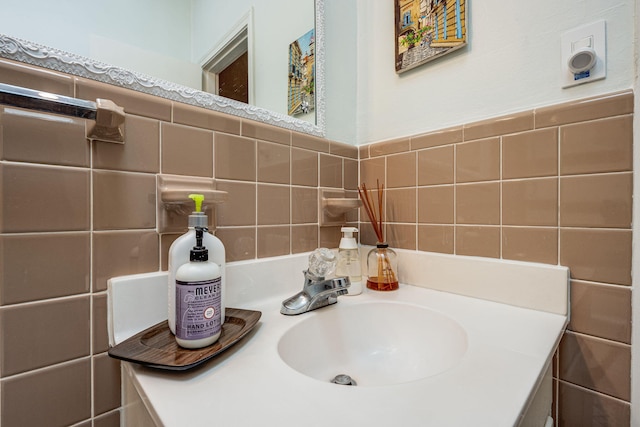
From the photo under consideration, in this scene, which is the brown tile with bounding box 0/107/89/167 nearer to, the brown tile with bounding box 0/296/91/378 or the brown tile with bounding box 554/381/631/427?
the brown tile with bounding box 0/296/91/378

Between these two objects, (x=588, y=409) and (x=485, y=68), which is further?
(x=485, y=68)

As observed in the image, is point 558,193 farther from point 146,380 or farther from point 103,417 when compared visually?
point 103,417

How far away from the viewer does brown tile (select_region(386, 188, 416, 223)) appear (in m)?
0.85

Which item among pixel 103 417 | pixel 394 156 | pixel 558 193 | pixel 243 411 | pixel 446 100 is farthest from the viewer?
pixel 394 156

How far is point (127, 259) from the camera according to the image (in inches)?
20.3

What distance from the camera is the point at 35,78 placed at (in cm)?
44

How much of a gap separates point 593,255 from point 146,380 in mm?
835

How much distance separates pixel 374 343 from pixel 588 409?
0.45 meters

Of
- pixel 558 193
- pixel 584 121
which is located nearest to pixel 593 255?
pixel 558 193

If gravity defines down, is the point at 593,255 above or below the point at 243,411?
above

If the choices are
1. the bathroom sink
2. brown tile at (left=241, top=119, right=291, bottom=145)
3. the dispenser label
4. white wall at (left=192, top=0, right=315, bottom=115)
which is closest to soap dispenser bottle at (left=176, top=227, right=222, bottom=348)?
the dispenser label

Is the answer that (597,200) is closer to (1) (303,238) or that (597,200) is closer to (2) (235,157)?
(1) (303,238)

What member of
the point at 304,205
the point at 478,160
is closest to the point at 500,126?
the point at 478,160

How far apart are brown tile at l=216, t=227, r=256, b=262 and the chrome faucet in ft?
0.49
